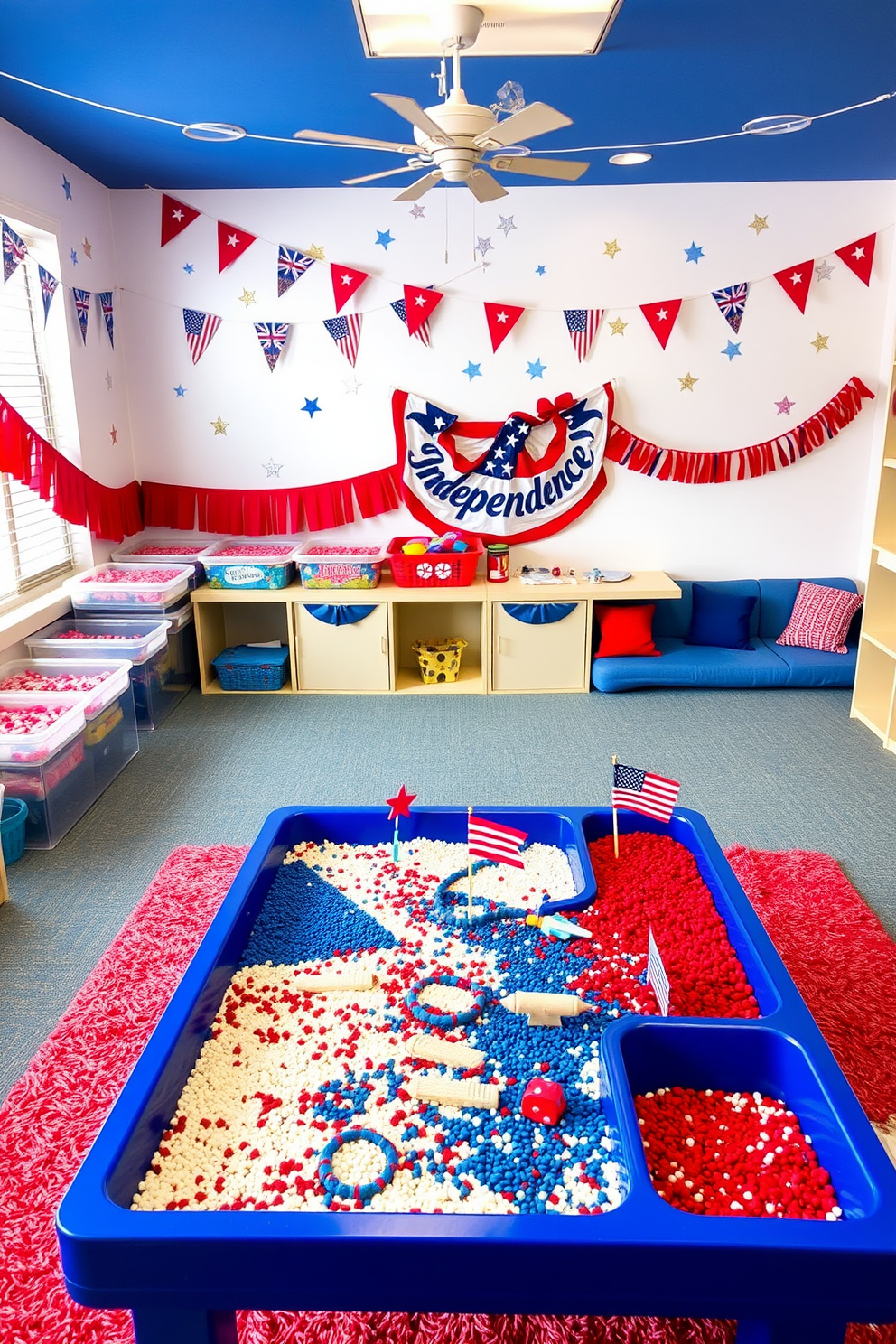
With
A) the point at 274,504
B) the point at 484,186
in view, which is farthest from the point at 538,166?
the point at 274,504

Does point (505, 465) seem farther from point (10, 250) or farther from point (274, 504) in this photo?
point (10, 250)

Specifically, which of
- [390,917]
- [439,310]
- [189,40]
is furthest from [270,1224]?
[439,310]

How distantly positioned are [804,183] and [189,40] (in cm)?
334

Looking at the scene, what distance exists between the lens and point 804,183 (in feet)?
16.6

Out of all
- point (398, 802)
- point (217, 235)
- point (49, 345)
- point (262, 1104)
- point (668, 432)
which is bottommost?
point (262, 1104)

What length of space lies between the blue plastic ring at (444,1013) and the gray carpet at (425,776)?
3.51 feet

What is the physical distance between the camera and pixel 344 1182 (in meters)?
1.71

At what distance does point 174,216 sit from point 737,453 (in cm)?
316

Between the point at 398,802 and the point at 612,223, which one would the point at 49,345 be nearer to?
the point at 612,223

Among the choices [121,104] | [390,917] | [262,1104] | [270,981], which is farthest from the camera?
[121,104]

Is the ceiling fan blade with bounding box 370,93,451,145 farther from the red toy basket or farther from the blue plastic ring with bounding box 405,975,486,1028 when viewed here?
the red toy basket

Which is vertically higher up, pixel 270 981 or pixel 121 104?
pixel 121 104

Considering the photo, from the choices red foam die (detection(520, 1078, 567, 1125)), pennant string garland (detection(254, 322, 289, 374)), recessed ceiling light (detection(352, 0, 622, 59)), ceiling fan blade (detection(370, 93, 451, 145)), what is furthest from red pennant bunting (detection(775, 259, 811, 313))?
red foam die (detection(520, 1078, 567, 1125))

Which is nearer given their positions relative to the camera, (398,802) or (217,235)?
(398,802)
